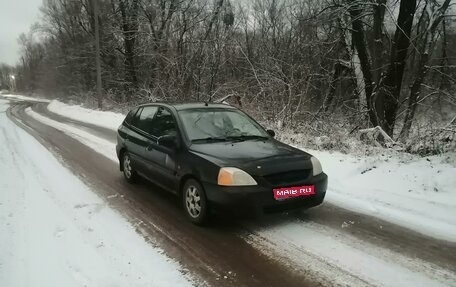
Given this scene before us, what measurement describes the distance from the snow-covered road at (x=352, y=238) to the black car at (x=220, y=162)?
40cm

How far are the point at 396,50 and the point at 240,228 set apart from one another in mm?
→ 9389

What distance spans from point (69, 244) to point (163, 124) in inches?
96.1

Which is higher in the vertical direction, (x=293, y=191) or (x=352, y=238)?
(x=293, y=191)

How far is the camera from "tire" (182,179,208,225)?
5.07 meters

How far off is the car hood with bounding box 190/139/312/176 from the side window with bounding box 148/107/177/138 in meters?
0.73

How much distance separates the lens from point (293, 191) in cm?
495

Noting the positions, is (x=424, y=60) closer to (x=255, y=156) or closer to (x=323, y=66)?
(x=323, y=66)

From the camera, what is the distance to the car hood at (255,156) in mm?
4875

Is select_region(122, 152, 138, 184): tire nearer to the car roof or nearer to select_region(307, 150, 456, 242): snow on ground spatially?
the car roof

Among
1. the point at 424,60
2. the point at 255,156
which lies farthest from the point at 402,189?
the point at 424,60

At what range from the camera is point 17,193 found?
668 cm

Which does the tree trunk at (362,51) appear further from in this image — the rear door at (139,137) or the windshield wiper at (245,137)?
the rear door at (139,137)

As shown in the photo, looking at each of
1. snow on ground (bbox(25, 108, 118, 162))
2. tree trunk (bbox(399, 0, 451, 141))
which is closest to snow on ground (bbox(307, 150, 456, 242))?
tree trunk (bbox(399, 0, 451, 141))

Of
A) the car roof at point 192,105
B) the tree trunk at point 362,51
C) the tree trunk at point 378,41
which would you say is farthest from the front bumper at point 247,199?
the tree trunk at point 362,51
